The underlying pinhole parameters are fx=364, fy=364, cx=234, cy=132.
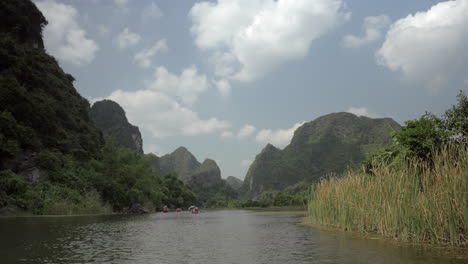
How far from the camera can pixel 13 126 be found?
40062 mm

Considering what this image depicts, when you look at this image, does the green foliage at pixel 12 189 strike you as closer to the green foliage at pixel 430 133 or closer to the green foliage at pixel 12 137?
the green foliage at pixel 12 137

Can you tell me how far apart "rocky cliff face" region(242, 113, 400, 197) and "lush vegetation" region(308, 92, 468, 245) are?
122 meters

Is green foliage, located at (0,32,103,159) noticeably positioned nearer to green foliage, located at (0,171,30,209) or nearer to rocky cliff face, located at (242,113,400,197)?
green foliage, located at (0,171,30,209)

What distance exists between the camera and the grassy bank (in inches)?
380

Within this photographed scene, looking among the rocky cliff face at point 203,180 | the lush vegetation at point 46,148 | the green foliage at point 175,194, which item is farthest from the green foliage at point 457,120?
the rocky cliff face at point 203,180

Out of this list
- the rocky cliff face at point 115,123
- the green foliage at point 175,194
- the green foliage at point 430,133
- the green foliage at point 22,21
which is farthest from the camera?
the rocky cliff face at point 115,123

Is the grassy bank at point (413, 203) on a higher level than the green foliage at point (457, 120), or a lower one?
lower

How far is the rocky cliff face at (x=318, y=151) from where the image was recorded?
488 feet

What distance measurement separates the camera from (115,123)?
146 metres

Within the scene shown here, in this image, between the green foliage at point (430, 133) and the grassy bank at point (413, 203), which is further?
the green foliage at point (430, 133)

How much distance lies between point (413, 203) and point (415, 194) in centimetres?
41

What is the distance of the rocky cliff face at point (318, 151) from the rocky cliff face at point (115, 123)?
211 feet

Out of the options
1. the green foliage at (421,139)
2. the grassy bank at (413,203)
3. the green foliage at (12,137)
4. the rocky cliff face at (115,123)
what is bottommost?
the grassy bank at (413,203)

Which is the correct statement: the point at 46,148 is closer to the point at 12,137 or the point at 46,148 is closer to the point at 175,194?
the point at 12,137
